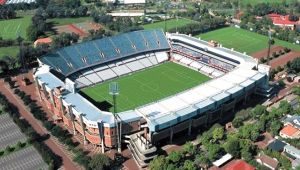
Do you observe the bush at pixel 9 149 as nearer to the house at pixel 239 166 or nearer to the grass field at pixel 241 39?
the house at pixel 239 166

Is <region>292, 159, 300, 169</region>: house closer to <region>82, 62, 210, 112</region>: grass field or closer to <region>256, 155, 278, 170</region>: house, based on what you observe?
<region>256, 155, 278, 170</region>: house

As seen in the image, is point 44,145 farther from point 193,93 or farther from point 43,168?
point 193,93

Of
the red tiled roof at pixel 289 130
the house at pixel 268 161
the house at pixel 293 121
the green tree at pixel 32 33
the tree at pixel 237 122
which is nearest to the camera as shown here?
the house at pixel 268 161

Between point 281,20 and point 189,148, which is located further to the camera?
point 281,20

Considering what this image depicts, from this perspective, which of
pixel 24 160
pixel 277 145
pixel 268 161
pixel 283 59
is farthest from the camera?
pixel 283 59

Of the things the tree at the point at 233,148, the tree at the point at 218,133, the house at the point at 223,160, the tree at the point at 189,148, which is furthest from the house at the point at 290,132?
the tree at the point at 189,148

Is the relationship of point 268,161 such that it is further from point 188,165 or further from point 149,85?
point 149,85

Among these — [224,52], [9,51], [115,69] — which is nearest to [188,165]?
[224,52]

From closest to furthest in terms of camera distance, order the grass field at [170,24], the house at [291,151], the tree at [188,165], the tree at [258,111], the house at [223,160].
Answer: the tree at [188,165] < the house at [223,160] < the house at [291,151] < the tree at [258,111] < the grass field at [170,24]
